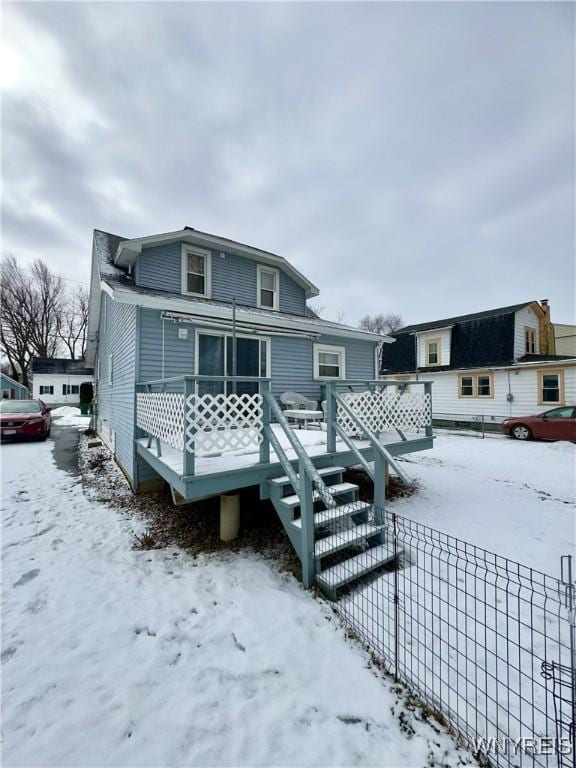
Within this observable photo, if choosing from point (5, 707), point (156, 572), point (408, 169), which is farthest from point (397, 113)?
point (5, 707)

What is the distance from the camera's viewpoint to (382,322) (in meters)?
41.0

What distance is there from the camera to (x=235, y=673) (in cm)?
228

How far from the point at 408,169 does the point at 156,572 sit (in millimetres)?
14343

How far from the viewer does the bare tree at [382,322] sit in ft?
134

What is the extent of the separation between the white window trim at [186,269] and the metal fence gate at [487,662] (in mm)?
7584

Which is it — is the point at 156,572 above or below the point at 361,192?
below

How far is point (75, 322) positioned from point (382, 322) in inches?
1427

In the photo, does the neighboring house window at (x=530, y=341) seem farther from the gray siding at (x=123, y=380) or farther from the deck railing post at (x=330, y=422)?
the gray siding at (x=123, y=380)

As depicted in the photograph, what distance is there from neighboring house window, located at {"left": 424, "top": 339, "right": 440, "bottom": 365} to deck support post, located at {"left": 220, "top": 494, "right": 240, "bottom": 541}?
16.1 meters

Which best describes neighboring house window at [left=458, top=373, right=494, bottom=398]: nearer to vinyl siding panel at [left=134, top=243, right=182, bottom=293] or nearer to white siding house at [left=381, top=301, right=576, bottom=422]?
white siding house at [left=381, top=301, right=576, bottom=422]

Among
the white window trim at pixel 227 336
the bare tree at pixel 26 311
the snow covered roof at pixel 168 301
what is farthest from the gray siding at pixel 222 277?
the bare tree at pixel 26 311

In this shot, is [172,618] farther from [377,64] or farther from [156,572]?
[377,64]

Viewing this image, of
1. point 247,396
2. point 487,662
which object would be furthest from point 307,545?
point 247,396

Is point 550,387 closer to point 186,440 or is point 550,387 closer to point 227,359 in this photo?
point 227,359
